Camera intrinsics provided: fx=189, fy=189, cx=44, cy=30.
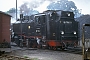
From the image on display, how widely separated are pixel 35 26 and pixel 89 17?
10567mm

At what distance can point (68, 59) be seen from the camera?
10719 millimetres

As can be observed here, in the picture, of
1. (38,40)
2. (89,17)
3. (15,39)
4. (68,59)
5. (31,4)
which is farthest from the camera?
(31,4)

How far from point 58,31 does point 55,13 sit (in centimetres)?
188

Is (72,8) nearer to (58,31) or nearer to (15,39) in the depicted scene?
(15,39)

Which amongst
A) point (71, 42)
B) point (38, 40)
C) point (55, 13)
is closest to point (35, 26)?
point (38, 40)

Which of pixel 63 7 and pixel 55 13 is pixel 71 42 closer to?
pixel 55 13

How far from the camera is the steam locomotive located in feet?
52.2

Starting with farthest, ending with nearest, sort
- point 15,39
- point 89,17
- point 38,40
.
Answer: point 89,17 < point 15,39 < point 38,40

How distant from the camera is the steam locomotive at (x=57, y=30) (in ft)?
52.2

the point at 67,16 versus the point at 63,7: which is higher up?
the point at 63,7

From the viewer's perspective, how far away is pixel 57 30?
16047 millimetres

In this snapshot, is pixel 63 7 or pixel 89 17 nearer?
pixel 89 17

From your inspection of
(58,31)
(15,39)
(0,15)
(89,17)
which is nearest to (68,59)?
(58,31)

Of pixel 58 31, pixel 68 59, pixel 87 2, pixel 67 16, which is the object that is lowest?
pixel 68 59
